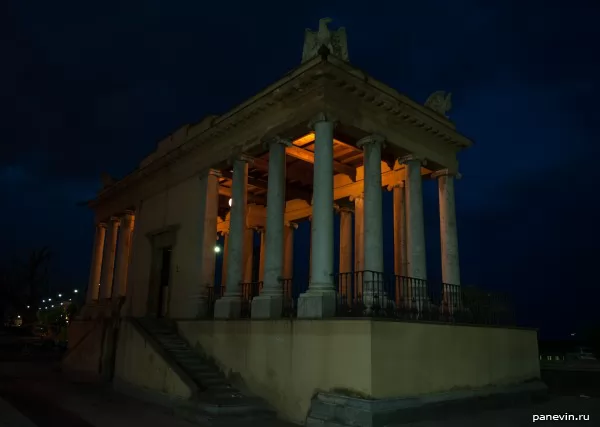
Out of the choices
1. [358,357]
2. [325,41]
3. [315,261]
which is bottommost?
[358,357]

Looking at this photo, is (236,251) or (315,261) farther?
(236,251)

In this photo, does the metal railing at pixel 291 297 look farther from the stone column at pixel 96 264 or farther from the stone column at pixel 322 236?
the stone column at pixel 96 264

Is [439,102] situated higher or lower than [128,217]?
higher

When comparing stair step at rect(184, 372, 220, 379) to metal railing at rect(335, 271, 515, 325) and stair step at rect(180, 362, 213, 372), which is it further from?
metal railing at rect(335, 271, 515, 325)

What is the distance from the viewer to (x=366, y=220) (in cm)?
1166

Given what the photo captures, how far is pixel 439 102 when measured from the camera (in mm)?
15219

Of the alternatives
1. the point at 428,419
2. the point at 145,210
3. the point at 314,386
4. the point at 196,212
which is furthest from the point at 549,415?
the point at 145,210

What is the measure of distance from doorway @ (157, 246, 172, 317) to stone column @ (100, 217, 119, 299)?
191 inches

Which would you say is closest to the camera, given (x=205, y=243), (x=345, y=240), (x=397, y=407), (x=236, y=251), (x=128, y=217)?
(x=397, y=407)

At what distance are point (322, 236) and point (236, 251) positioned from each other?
356cm

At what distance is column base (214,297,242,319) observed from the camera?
501 inches

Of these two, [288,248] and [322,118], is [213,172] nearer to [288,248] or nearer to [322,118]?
[322,118]

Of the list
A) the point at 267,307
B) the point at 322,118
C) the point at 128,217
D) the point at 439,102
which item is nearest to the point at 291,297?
the point at 267,307

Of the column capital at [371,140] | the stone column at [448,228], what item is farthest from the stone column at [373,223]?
the stone column at [448,228]
